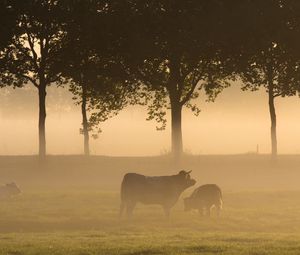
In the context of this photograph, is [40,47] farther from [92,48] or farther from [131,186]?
[131,186]

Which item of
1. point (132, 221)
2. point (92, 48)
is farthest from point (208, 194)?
point (92, 48)

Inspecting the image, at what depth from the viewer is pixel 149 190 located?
3656 centimetres

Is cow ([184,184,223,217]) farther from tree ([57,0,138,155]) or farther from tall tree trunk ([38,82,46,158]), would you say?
tall tree trunk ([38,82,46,158])

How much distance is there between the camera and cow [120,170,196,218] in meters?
36.2

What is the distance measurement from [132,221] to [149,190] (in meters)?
1.86

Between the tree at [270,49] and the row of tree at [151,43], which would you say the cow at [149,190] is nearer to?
the row of tree at [151,43]

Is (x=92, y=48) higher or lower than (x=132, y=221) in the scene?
higher

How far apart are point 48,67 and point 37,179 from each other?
373 inches

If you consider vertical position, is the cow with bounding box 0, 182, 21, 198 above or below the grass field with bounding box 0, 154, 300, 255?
above

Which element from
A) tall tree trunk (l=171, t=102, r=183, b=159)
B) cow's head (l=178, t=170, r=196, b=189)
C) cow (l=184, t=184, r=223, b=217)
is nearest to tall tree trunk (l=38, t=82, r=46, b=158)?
tall tree trunk (l=171, t=102, r=183, b=159)

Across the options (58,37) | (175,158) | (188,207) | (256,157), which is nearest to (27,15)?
(58,37)

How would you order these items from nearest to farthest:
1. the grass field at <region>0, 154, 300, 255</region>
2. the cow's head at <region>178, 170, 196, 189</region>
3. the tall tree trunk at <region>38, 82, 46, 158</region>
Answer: the grass field at <region>0, 154, 300, 255</region> → the cow's head at <region>178, 170, 196, 189</region> → the tall tree trunk at <region>38, 82, 46, 158</region>

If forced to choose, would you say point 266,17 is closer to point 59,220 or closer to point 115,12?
point 115,12

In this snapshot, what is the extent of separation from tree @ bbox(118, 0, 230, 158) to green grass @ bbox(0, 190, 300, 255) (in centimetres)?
1553
